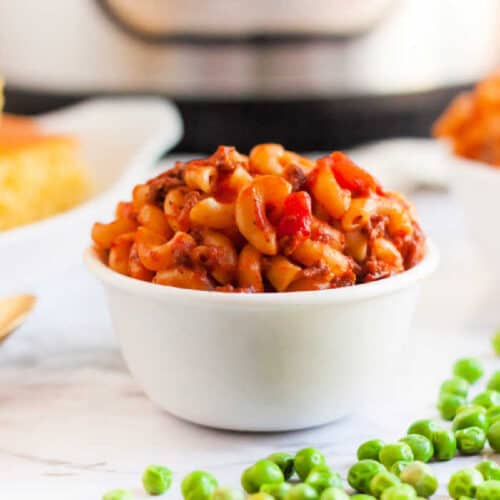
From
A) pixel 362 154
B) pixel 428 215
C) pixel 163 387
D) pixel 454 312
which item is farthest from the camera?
pixel 362 154

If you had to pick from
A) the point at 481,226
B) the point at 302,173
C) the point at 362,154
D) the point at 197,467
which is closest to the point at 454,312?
the point at 481,226

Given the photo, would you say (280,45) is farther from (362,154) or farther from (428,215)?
(428,215)

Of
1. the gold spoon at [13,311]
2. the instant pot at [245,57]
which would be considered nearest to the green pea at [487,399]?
the gold spoon at [13,311]

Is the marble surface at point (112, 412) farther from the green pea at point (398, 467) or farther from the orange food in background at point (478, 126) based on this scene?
the orange food in background at point (478, 126)

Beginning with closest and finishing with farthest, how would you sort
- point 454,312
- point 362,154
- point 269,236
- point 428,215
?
point 269,236 → point 454,312 → point 428,215 → point 362,154

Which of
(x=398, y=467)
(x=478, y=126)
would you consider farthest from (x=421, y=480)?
(x=478, y=126)

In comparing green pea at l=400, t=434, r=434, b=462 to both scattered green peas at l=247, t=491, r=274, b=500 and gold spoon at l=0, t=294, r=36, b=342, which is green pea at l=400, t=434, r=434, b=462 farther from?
gold spoon at l=0, t=294, r=36, b=342
